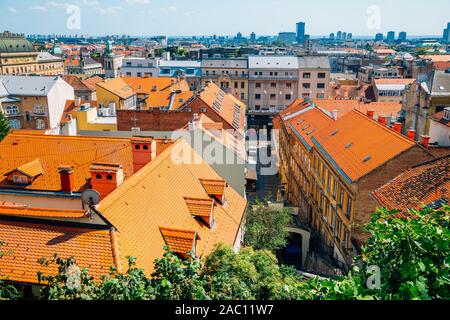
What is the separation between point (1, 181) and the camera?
29.2 meters

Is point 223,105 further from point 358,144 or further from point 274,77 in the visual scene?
point 274,77

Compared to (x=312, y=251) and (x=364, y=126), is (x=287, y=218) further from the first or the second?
(x=364, y=126)

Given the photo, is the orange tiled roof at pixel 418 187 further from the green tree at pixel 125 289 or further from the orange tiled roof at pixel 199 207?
the green tree at pixel 125 289

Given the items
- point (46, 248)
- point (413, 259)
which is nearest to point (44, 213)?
point (46, 248)

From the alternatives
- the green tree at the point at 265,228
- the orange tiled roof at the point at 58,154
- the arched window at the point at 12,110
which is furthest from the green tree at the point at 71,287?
the arched window at the point at 12,110

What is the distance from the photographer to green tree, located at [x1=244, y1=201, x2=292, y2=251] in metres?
28.4

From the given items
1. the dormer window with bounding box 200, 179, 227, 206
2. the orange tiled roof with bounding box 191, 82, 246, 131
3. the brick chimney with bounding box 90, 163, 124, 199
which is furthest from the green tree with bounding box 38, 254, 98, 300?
the orange tiled roof with bounding box 191, 82, 246, 131

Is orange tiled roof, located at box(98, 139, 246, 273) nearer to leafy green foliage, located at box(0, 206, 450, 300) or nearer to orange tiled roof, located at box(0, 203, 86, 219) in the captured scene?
orange tiled roof, located at box(0, 203, 86, 219)

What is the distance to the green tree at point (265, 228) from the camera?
2839 cm

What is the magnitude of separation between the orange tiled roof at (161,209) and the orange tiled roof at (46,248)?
2.58 ft

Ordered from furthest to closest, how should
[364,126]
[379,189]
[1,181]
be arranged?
[364,126]
[1,181]
[379,189]

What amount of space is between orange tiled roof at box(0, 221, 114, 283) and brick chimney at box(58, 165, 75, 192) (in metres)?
11.3

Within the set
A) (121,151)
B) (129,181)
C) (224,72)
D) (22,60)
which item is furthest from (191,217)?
(22,60)
